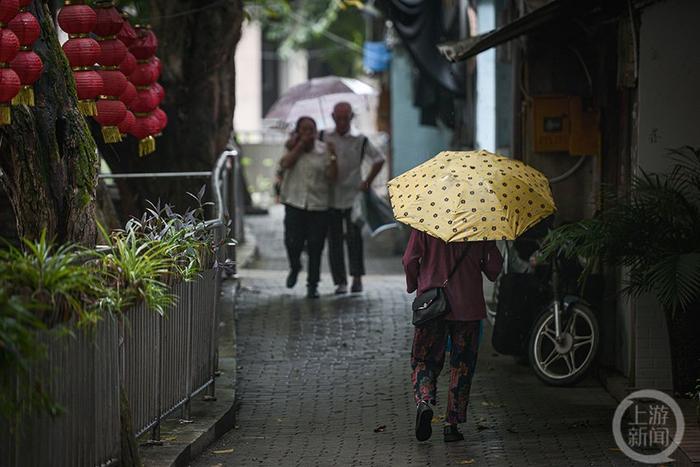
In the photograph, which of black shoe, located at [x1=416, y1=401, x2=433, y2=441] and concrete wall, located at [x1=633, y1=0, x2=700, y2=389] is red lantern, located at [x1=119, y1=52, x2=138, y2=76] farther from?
concrete wall, located at [x1=633, y1=0, x2=700, y2=389]

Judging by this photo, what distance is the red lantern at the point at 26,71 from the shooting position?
760 centimetres

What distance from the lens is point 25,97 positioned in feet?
25.4

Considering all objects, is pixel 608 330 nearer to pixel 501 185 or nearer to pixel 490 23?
pixel 501 185

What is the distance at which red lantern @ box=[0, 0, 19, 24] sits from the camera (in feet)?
24.0

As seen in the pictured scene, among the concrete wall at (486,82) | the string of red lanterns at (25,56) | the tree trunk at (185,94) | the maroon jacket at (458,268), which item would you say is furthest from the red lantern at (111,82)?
the concrete wall at (486,82)

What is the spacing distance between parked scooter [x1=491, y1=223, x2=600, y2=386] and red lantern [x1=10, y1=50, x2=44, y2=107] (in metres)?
4.84

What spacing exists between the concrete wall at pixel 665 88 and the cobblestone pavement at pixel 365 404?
114cm

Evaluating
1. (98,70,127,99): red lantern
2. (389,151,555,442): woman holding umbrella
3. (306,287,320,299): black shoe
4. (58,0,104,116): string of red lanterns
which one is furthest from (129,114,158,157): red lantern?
(306,287,320,299): black shoe

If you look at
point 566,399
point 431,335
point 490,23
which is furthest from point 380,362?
point 490,23

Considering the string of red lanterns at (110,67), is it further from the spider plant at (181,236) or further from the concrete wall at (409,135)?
the concrete wall at (409,135)

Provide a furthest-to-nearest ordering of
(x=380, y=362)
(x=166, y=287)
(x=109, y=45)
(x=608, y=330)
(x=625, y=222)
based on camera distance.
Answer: (x=380, y=362), (x=608, y=330), (x=109, y=45), (x=625, y=222), (x=166, y=287)

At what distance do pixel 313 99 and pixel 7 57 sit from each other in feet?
33.5

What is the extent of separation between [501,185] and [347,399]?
2728 millimetres

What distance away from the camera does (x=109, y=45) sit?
998 cm
